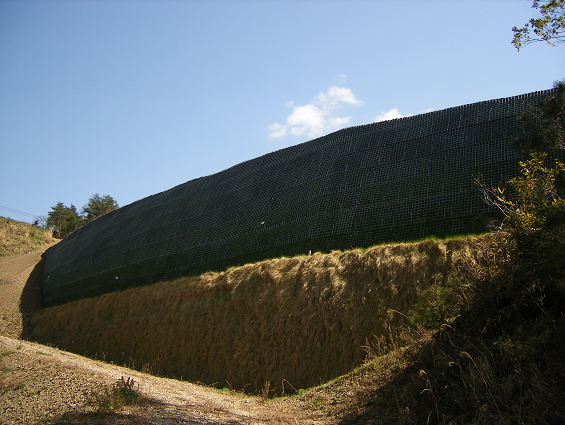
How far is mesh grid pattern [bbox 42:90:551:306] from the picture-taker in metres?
12.0

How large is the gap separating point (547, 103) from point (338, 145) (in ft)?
36.6

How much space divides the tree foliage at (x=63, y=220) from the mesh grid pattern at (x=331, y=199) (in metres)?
25.9

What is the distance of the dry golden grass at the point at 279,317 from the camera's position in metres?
9.88

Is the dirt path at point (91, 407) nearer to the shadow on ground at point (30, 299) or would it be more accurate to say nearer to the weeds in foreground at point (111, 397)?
the weeds in foreground at point (111, 397)

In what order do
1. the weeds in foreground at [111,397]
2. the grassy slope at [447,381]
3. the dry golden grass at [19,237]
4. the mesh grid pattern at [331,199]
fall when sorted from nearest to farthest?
the grassy slope at [447,381] < the weeds in foreground at [111,397] < the mesh grid pattern at [331,199] < the dry golden grass at [19,237]

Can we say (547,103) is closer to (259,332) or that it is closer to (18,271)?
(259,332)

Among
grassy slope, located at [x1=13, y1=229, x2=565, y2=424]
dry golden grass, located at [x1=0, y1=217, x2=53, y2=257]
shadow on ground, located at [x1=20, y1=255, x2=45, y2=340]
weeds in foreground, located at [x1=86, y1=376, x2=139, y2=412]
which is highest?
dry golden grass, located at [x1=0, y1=217, x2=53, y2=257]

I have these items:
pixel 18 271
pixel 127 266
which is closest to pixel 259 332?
pixel 127 266

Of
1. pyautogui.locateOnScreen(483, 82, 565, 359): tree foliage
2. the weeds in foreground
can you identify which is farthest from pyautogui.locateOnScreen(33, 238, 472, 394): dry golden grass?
the weeds in foreground

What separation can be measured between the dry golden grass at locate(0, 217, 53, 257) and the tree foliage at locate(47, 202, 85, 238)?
726 centimetres

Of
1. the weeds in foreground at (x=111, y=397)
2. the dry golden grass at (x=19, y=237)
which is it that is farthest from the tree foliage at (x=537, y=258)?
the dry golden grass at (x=19, y=237)

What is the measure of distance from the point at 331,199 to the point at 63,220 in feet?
157

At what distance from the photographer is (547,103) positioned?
629cm

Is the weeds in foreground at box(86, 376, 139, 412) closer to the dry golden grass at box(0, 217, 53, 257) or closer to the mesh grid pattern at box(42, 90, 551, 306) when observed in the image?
the mesh grid pattern at box(42, 90, 551, 306)
